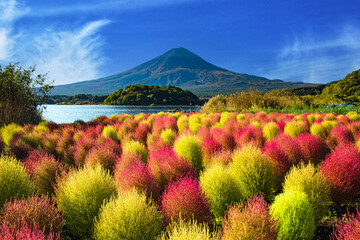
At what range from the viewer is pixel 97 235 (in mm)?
1670

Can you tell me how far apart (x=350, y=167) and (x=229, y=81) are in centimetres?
16356

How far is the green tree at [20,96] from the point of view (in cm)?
779

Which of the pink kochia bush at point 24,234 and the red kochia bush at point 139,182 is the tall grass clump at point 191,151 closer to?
the red kochia bush at point 139,182

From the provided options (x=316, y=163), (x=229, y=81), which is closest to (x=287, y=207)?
(x=316, y=163)

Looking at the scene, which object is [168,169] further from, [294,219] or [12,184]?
[12,184]

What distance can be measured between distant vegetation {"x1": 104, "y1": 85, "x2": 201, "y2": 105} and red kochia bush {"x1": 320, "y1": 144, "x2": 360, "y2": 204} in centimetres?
4975

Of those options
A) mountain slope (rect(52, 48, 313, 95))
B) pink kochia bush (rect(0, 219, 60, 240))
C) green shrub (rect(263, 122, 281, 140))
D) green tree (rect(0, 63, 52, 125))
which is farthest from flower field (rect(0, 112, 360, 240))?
mountain slope (rect(52, 48, 313, 95))

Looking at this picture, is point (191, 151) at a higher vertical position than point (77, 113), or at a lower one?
lower

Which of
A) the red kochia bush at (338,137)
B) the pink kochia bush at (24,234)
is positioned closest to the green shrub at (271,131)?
the red kochia bush at (338,137)

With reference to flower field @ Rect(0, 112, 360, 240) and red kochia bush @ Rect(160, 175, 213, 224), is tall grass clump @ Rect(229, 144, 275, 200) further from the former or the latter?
red kochia bush @ Rect(160, 175, 213, 224)

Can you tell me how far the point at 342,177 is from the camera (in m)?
2.66

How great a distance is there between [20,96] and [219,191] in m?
8.38

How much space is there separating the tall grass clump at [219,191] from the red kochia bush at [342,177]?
1.16 metres

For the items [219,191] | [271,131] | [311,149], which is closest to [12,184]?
[219,191]
